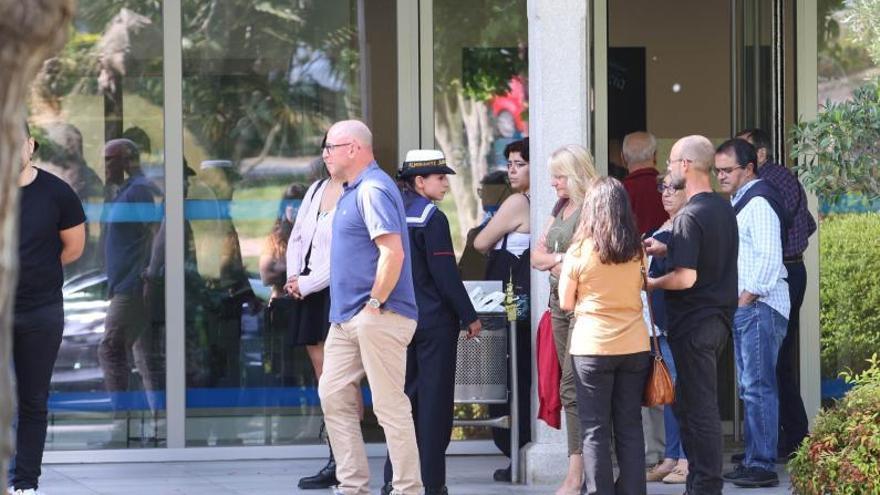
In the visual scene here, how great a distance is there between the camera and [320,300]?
26.5ft

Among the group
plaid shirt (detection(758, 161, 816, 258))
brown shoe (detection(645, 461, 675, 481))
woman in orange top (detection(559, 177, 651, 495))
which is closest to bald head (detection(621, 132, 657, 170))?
plaid shirt (detection(758, 161, 816, 258))

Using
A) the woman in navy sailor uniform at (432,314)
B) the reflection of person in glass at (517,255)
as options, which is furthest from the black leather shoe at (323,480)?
the reflection of person in glass at (517,255)

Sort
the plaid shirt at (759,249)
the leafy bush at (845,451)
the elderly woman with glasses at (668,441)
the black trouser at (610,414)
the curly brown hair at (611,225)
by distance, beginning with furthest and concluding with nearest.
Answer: the elderly woman with glasses at (668,441) < the plaid shirt at (759,249) < the black trouser at (610,414) < the curly brown hair at (611,225) < the leafy bush at (845,451)

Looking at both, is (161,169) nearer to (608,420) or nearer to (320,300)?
(320,300)

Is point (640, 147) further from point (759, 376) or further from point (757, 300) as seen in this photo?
point (759, 376)

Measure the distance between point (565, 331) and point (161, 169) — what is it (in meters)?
3.10

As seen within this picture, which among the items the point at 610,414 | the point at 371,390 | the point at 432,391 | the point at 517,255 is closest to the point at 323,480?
the point at 432,391

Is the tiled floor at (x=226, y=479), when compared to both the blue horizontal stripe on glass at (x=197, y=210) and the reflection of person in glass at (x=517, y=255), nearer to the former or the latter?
the reflection of person in glass at (x=517, y=255)

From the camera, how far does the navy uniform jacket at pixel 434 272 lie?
7.36 metres

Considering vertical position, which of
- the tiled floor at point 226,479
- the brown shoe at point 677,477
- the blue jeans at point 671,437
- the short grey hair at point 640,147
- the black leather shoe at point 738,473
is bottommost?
the tiled floor at point 226,479

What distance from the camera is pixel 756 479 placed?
8070 millimetres

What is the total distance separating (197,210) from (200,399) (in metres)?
1.17

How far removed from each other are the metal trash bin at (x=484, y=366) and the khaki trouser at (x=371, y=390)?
1088 mm

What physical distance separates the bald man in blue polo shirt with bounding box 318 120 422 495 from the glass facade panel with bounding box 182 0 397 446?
2269mm
